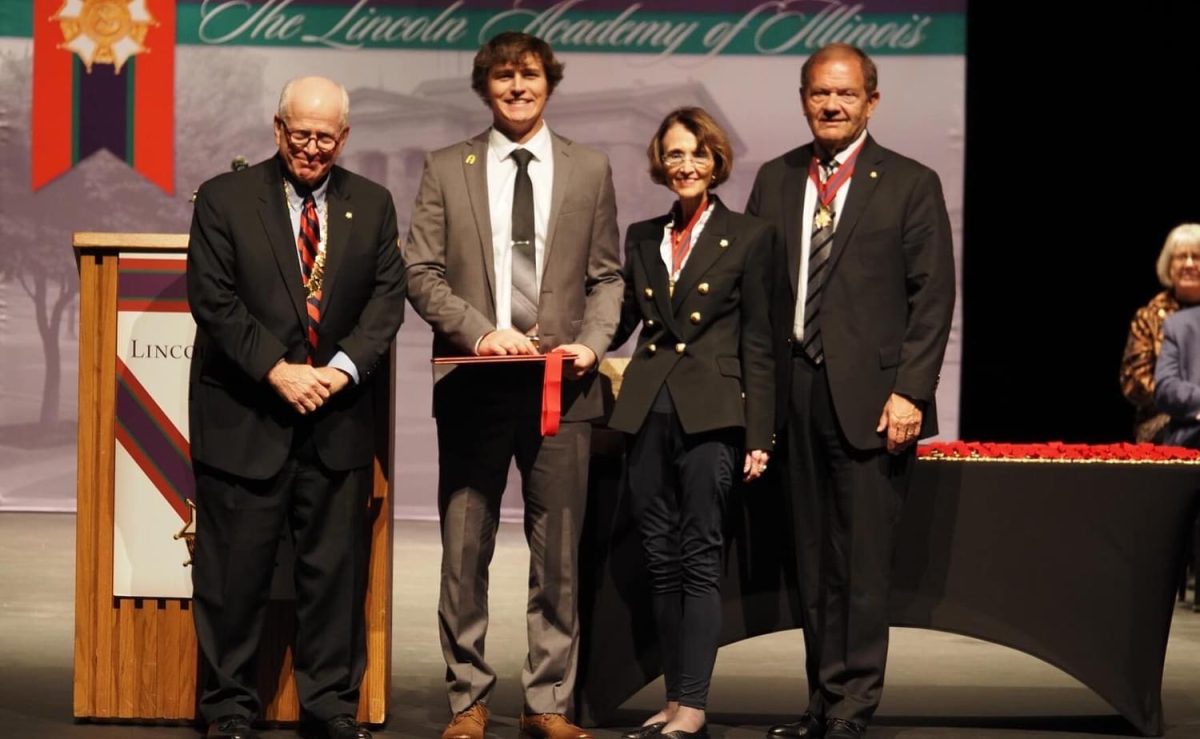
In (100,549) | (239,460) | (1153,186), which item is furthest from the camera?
(1153,186)

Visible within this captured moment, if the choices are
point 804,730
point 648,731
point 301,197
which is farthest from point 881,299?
point 301,197

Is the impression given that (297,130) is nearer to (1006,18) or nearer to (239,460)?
(239,460)

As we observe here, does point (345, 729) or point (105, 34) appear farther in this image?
point (105, 34)

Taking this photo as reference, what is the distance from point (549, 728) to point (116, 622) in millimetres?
1138

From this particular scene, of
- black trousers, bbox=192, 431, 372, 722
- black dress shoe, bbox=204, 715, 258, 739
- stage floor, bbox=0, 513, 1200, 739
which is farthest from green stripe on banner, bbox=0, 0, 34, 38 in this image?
black dress shoe, bbox=204, 715, 258, 739

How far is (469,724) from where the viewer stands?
13.5ft

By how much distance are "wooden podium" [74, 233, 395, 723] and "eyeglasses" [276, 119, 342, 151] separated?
0.50 meters

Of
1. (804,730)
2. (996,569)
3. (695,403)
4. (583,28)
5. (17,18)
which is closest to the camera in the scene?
(695,403)

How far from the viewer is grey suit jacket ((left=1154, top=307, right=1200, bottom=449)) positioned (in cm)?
645

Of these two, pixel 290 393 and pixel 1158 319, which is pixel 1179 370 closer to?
pixel 1158 319

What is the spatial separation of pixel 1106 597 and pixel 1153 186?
477 cm

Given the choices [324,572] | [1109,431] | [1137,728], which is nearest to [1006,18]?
[1109,431]

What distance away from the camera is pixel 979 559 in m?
4.41

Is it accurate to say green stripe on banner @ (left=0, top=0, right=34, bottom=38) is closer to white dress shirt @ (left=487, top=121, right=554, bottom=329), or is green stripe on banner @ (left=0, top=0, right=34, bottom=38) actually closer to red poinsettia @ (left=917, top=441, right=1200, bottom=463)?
white dress shirt @ (left=487, top=121, right=554, bottom=329)
